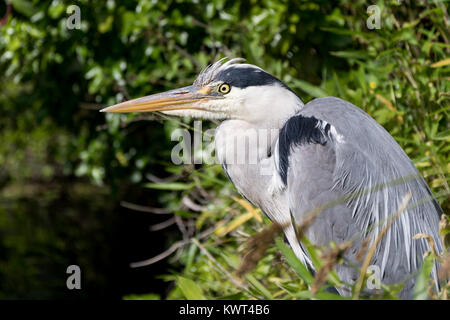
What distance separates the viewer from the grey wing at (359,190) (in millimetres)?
1806

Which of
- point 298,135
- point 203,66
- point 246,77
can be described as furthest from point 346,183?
point 203,66

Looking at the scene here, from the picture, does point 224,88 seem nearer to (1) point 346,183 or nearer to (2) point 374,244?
(1) point 346,183

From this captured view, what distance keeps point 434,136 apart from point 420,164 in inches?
6.0

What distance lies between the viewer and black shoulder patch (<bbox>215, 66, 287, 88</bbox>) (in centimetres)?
207

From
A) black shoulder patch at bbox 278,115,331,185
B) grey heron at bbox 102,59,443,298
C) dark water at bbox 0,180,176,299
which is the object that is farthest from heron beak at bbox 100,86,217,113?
dark water at bbox 0,180,176,299

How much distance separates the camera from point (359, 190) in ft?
5.91

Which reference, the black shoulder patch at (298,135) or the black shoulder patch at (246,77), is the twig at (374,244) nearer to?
the black shoulder patch at (298,135)

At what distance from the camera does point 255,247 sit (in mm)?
1043

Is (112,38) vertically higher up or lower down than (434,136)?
higher up

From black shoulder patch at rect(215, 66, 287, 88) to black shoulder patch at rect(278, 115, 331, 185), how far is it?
21cm

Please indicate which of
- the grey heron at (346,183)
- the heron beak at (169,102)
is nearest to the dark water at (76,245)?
the heron beak at (169,102)

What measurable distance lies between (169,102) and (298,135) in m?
0.59
